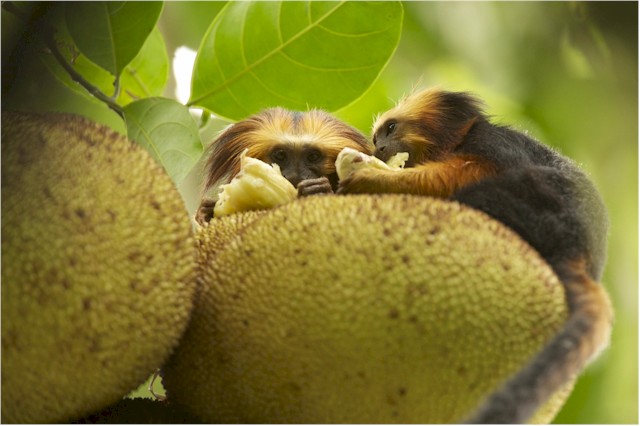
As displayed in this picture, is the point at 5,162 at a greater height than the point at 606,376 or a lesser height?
greater

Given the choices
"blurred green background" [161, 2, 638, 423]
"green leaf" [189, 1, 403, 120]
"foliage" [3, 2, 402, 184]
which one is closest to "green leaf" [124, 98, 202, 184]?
"foliage" [3, 2, 402, 184]

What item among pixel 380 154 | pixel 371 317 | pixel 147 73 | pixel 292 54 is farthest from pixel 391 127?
pixel 371 317

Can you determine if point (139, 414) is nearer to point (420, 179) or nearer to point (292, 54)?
point (420, 179)

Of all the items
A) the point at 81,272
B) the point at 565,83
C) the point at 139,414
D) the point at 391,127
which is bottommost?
the point at 139,414

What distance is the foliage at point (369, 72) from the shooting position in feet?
4.98

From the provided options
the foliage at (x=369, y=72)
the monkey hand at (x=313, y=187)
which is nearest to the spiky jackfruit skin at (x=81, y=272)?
the foliage at (x=369, y=72)

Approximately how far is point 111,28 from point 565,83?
1.72 meters

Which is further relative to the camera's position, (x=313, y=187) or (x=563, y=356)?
(x=313, y=187)

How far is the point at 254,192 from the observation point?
147cm

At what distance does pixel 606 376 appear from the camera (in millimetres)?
2570

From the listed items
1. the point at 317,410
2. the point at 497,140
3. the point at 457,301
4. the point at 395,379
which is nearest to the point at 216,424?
the point at 317,410

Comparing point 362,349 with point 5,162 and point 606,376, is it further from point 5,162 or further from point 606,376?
point 606,376

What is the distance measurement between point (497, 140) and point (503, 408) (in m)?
0.81

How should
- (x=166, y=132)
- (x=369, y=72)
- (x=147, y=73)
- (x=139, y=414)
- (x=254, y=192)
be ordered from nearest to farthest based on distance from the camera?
1. (x=139, y=414)
2. (x=254, y=192)
3. (x=166, y=132)
4. (x=369, y=72)
5. (x=147, y=73)
